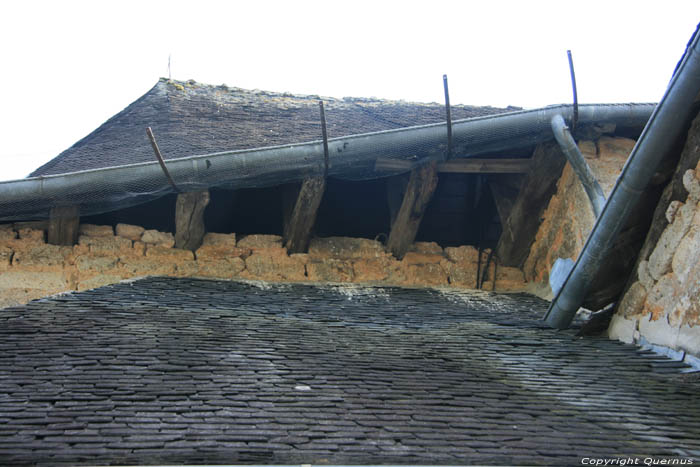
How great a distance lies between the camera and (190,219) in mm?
5617

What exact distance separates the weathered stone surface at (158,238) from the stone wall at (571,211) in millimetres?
3193

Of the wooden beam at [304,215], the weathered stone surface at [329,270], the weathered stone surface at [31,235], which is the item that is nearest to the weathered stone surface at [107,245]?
the weathered stone surface at [31,235]

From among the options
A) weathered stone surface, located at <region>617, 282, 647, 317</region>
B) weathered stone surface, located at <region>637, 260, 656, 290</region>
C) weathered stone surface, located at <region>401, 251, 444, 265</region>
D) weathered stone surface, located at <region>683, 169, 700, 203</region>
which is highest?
weathered stone surface, located at <region>683, 169, 700, 203</region>

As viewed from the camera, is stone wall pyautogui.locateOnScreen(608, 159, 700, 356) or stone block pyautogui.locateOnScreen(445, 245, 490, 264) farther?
stone block pyautogui.locateOnScreen(445, 245, 490, 264)

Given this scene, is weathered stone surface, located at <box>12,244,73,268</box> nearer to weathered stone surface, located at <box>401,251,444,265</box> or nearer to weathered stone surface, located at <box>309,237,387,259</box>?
weathered stone surface, located at <box>309,237,387,259</box>

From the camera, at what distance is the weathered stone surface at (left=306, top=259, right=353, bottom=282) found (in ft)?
19.1

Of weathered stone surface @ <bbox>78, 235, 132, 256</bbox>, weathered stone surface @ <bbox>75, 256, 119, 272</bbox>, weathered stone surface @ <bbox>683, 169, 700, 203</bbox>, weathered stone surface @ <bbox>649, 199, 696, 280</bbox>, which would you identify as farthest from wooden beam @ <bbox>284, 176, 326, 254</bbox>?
weathered stone surface @ <bbox>683, 169, 700, 203</bbox>

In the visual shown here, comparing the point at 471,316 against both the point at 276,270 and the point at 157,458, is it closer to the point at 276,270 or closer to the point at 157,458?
the point at 276,270

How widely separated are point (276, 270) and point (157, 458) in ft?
11.8

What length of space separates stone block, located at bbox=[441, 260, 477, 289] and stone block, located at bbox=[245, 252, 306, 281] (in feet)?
4.32

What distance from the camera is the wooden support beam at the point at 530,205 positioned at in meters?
5.86

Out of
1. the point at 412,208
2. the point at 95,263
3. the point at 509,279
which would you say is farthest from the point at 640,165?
the point at 95,263

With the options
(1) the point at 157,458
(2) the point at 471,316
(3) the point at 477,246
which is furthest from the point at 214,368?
(3) the point at 477,246

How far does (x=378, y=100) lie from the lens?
23.0 feet
